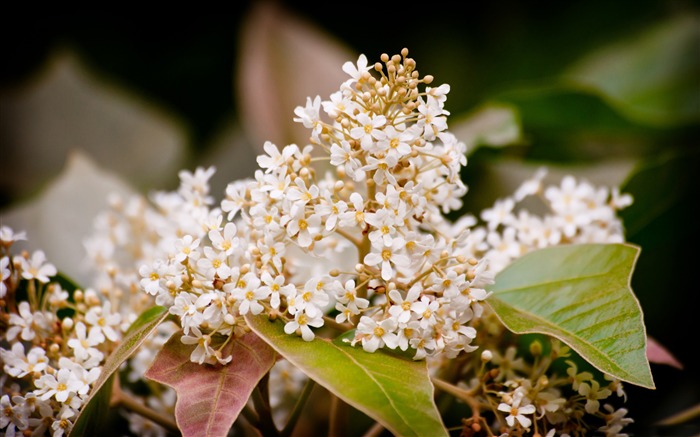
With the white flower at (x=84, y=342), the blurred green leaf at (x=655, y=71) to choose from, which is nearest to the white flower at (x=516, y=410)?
the white flower at (x=84, y=342)

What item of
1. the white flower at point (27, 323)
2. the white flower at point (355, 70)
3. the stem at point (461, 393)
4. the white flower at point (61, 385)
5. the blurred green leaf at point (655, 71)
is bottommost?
the white flower at point (61, 385)

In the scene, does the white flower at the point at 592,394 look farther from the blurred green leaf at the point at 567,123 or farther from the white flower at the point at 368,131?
the blurred green leaf at the point at 567,123

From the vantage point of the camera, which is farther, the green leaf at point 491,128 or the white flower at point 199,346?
the green leaf at point 491,128

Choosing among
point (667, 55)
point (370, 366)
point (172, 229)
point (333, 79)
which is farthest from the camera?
point (667, 55)

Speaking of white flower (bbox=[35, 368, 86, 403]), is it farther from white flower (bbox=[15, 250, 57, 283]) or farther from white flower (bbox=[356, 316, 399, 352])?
white flower (bbox=[356, 316, 399, 352])

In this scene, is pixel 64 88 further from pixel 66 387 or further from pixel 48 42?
pixel 66 387

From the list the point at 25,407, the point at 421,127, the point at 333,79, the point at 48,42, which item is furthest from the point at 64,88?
the point at 421,127
